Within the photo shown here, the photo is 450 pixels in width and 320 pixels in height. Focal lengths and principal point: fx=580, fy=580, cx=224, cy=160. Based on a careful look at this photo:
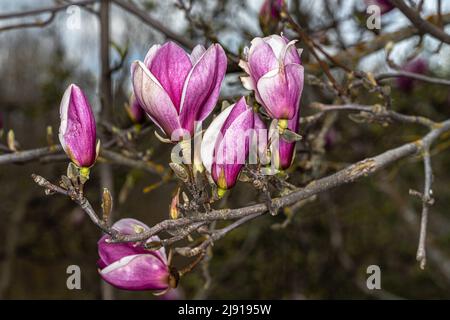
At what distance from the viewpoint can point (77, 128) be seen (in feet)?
2.48

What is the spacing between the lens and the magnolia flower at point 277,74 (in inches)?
28.9

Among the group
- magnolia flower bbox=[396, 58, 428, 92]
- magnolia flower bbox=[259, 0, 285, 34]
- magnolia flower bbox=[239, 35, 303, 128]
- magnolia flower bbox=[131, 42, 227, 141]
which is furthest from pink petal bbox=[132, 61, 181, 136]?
magnolia flower bbox=[396, 58, 428, 92]

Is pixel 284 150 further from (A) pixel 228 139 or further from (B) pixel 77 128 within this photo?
(B) pixel 77 128

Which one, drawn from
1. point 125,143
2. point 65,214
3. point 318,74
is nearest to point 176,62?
point 125,143

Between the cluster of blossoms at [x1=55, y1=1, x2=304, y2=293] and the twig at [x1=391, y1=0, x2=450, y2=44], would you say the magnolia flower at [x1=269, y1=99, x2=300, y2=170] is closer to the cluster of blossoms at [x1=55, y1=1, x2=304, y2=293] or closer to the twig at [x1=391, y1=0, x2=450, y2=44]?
the cluster of blossoms at [x1=55, y1=1, x2=304, y2=293]

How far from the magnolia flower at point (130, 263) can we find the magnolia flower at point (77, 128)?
0.11 m

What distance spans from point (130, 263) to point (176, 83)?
0.86ft

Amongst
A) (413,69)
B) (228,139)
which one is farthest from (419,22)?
(413,69)

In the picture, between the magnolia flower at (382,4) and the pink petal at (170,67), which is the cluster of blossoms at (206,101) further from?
the magnolia flower at (382,4)

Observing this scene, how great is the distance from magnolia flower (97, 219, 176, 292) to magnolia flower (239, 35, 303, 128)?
242 mm

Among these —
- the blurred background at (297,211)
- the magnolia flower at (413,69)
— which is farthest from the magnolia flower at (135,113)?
the magnolia flower at (413,69)

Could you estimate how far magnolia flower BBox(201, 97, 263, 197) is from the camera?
0.73 meters

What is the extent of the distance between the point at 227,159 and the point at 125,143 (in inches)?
23.9

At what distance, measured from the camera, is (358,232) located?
362 centimetres
